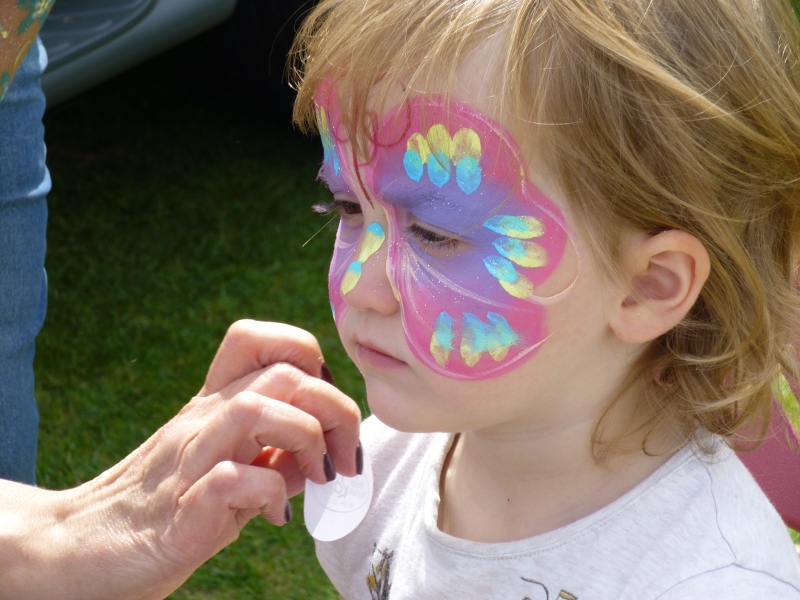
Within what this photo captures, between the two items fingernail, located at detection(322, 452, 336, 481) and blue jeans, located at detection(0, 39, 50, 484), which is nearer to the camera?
fingernail, located at detection(322, 452, 336, 481)

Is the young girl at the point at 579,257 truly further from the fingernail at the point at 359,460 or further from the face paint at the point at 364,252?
the fingernail at the point at 359,460

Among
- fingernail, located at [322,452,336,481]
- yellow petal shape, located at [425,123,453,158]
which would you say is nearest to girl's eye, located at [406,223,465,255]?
yellow petal shape, located at [425,123,453,158]

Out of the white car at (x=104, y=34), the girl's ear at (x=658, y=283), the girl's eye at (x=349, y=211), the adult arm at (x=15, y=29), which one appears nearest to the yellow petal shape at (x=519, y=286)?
the girl's ear at (x=658, y=283)

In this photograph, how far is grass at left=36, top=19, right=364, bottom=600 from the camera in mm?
2684

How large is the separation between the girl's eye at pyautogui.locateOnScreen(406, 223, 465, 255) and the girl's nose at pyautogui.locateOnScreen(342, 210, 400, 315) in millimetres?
44

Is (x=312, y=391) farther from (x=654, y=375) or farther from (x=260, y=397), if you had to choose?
(x=654, y=375)

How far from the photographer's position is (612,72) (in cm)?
116

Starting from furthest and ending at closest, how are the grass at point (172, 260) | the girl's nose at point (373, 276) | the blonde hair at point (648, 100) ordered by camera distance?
the grass at point (172, 260) → the girl's nose at point (373, 276) → the blonde hair at point (648, 100)

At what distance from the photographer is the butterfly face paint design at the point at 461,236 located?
1.21m

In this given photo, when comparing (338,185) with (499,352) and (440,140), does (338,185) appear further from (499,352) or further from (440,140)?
(499,352)

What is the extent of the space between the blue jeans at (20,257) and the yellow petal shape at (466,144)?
0.93 metres

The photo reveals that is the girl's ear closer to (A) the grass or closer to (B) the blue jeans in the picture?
(B) the blue jeans

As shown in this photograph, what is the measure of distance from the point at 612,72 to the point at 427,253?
0.33 meters

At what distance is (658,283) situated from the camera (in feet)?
4.17
